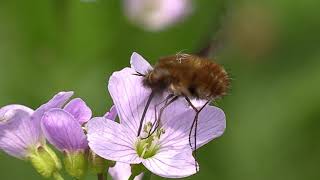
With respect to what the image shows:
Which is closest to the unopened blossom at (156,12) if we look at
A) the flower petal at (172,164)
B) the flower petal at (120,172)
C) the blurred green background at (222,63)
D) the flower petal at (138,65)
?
the blurred green background at (222,63)

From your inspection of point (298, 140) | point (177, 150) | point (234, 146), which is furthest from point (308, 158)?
point (177, 150)

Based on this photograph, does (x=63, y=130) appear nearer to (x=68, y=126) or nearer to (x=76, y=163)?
(x=68, y=126)

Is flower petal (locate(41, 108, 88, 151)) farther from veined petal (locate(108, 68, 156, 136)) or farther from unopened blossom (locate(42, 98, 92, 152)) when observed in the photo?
veined petal (locate(108, 68, 156, 136))

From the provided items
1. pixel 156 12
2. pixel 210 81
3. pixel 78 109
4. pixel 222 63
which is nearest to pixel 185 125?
pixel 210 81

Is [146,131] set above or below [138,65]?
below

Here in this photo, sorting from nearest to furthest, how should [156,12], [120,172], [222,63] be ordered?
1. [120,172]
2. [222,63]
3. [156,12]

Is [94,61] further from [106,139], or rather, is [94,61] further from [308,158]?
[106,139]

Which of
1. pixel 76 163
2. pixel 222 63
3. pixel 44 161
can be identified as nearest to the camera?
pixel 76 163

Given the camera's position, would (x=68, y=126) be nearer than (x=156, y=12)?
Yes
